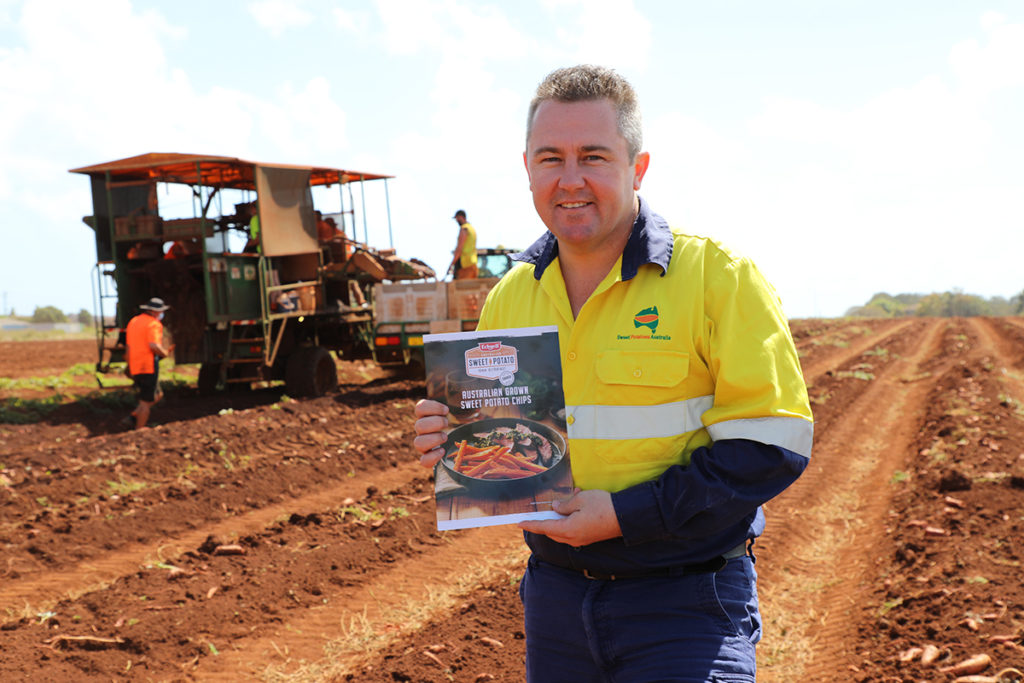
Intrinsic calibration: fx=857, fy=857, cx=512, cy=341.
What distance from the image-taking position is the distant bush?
50344mm

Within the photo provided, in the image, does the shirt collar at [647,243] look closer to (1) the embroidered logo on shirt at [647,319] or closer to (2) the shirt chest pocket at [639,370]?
(1) the embroidered logo on shirt at [647,319]

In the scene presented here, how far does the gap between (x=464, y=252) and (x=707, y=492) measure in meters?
12.7

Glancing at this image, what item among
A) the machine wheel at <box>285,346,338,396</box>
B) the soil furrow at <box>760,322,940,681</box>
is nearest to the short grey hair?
the soil furrow at <box>760,322,940,681</box>

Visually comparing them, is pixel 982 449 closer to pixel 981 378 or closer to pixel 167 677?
pixel 981 378

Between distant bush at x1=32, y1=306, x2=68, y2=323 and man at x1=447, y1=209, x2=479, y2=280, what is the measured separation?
143 ft

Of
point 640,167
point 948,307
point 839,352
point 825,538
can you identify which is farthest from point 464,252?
point 948,307

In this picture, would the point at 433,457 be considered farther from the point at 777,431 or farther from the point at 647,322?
the point at 777,431

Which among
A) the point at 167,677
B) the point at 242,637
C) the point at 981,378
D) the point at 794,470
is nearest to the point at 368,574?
the point at 242,637

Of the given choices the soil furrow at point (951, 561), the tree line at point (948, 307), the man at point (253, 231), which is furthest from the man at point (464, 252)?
the tree line at point (948, 307)

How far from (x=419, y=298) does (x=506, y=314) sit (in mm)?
12069

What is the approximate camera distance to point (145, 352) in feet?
40.8

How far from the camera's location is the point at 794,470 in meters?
1.92

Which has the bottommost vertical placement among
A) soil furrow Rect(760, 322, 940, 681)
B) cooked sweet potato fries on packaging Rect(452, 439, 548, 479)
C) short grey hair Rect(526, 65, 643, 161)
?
soil furrow Rect(760, 322, 940, 681)

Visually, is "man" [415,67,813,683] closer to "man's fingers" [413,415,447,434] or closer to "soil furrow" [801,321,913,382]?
"man's fingers" [413,415,447,434]
